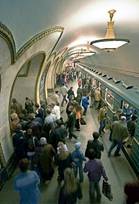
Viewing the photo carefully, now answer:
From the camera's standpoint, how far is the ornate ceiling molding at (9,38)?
6.32 metres

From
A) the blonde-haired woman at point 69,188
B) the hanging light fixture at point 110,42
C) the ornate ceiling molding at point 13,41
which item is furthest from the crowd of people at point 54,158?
the hanging light fixture at point 110,42

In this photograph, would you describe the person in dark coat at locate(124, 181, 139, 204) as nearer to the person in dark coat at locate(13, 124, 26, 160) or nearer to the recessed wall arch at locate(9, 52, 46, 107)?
the person in dark coat at locate(13, 124, 26, 160)

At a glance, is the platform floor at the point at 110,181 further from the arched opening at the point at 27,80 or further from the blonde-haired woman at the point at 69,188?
the arched opening at the point at 27,80

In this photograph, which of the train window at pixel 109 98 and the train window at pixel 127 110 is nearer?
the train window at pixel 127 110

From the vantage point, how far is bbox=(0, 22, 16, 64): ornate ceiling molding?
632 centimetres

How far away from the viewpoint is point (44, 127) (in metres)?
10.2

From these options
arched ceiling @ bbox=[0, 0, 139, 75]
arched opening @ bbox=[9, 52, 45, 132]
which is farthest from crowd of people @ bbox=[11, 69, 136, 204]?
arched opening @ bbox=[9, 52, 45, 132]

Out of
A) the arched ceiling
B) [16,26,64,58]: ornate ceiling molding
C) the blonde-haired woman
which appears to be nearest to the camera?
the arched ceiling

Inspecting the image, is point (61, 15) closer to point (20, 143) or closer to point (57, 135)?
point (57, 135)

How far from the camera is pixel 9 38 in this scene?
696 cm

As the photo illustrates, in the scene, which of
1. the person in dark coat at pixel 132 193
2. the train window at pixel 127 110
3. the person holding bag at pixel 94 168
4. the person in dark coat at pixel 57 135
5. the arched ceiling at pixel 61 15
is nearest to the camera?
the person in dark coat at pixel 132 193

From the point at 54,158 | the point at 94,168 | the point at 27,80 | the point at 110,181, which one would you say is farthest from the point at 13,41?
the point at 27,80

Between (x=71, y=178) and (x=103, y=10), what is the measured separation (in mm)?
4698

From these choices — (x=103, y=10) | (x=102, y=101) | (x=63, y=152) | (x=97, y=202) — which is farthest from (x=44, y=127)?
(x=102, y=101)
